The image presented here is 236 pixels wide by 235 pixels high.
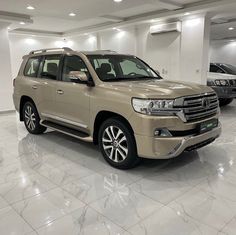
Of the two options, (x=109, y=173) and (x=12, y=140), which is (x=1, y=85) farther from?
(x=109, y=173)

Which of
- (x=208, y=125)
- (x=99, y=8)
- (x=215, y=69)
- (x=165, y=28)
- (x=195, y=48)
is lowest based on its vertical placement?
(x=208, y=125)

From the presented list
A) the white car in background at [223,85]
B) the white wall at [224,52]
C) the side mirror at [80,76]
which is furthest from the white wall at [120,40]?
the white wall at [224,52]

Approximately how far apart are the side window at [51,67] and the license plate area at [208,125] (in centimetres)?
251

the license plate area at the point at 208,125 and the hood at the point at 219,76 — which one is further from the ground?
the hood at the point at 219,76

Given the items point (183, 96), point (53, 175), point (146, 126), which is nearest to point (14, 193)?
point (53, 175)

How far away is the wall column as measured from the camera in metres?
7.43

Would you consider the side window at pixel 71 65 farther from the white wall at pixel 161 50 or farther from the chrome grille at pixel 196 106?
the white wall at pixel 161 50

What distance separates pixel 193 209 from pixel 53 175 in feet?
5.76

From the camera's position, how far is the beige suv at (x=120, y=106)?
9.34ft

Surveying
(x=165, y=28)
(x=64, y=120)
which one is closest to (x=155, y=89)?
(x=64, y=120)

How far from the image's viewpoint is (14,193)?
8.98ft

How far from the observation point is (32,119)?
195 inches

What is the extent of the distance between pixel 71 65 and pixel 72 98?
1.90ft

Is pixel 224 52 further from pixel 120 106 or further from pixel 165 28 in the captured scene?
pixel 120 106
